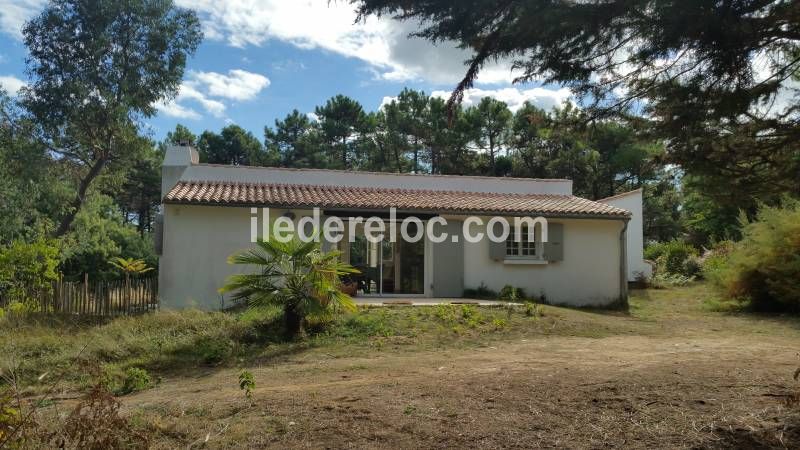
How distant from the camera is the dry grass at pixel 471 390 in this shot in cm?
445

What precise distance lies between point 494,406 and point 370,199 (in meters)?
10.8

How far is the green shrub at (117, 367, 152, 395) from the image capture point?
715 centimetres

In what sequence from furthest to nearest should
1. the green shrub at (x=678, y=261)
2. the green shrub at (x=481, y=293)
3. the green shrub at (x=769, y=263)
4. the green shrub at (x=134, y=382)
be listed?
the green shrub at (x=678, y=261) < the green shrub at (x=481, y=293) < the green shrub at (x=769, y=263) < the green shrub at (x=134, y=382)

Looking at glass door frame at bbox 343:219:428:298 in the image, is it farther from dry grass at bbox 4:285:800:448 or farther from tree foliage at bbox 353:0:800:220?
tree foliage at bbox 353:0:800:220

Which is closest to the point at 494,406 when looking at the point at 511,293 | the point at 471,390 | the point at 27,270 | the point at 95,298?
the point at 471,390

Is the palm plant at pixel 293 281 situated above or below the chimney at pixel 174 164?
below

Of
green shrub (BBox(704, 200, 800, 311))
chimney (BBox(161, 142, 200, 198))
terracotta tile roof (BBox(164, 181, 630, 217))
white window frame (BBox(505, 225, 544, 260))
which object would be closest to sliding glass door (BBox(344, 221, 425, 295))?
terracotta tile roof (BBox(164, 181, 630, 217))

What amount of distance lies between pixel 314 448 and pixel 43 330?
853 centimetres

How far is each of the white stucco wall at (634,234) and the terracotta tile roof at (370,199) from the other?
584cm

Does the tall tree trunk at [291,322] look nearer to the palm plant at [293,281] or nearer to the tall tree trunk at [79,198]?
the palm plant at [293,281]

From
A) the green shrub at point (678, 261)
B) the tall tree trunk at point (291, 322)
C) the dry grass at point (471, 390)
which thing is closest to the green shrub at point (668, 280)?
the green shrub at point (678, 261)

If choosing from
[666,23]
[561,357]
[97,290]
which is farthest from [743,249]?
[97,290]

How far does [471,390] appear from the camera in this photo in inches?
227

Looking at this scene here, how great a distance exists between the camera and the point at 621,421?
4.71 m
